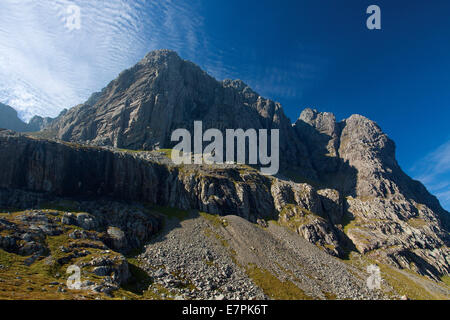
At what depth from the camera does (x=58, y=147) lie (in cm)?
7581

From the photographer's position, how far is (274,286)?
161 feet

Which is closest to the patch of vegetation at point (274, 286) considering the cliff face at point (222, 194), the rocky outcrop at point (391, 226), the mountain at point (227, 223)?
the mountain at point (227, 223)

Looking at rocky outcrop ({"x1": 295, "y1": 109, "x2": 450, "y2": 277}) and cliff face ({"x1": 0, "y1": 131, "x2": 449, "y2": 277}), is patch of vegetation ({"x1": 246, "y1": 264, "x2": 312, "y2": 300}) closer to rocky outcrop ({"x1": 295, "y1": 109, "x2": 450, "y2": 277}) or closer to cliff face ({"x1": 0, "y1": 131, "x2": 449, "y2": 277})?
cliff face ({"x1": 0, "y1": 131, "x2": 449, "y2": 277})

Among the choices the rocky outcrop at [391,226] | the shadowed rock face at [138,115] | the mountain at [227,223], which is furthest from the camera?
the shadowed rock face at [138,115]

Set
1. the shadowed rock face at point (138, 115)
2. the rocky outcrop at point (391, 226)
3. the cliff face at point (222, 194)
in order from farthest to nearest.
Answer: the shadowed rock face at point (138, 115)
the rocky outcrop at point (391, 226)
the cliff face at point (222, 194)

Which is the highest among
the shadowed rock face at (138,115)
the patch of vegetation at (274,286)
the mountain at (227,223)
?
the shadowed rock face at (138,115)

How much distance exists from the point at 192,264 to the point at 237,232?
80.8 ft

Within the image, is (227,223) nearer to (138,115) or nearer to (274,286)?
(274,286)

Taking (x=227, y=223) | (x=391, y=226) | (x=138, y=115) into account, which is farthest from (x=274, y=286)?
(x=138, y=115)

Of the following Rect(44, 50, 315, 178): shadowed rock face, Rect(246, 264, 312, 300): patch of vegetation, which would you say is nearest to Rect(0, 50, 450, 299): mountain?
Rect(246, 264, 312, 300): patch of vegetation

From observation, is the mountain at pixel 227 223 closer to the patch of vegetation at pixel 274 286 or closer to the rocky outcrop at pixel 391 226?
the patch of vegetation at pixel 274 286

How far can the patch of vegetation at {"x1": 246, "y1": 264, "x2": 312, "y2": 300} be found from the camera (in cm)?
4655

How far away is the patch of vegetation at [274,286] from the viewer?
4655 centimetres
